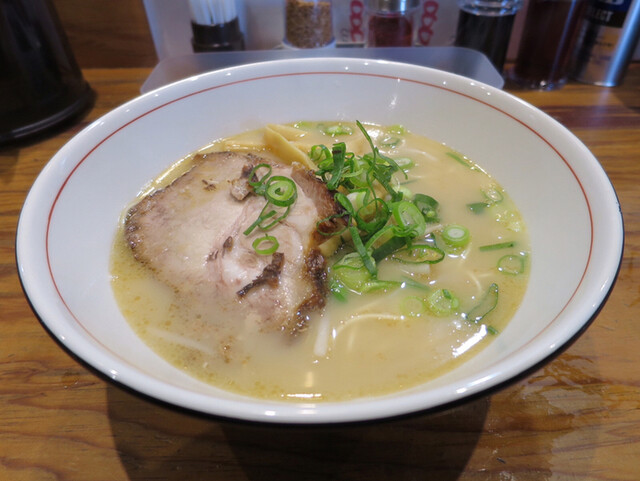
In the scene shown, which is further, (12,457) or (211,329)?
(211,329)

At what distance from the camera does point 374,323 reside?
4.37 ft

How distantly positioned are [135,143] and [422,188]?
1150mm

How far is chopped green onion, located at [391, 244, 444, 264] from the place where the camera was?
4.93 ft

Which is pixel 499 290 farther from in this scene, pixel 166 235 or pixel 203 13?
A: pixel 203 13

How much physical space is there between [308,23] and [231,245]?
1856mm

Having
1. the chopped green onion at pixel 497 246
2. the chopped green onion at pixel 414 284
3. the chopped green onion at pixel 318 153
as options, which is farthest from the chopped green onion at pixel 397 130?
the chopped green onion at pixel 414 284

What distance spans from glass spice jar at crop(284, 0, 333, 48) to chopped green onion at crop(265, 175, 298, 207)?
1.53 meters

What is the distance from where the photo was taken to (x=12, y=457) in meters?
1.14

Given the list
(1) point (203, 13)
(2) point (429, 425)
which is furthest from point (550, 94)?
(2) point (429, 425)

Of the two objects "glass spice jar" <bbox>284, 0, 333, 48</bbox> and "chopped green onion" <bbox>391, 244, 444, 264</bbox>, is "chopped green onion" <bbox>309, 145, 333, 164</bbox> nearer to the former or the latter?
"chopped green onion" <bbox>391, 244, 444, 264</bbox>

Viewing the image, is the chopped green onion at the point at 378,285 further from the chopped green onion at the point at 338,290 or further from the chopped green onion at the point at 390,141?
the chopped green onion at the point at 390,141

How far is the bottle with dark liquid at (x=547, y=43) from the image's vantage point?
254 centimetres

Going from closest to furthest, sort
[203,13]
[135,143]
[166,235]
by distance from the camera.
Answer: [166,235], [135,143], [203,13]

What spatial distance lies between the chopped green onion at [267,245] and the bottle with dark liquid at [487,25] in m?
2.08
